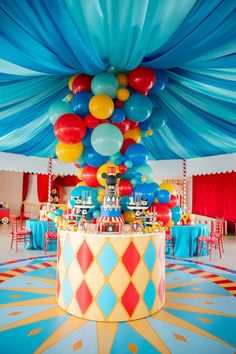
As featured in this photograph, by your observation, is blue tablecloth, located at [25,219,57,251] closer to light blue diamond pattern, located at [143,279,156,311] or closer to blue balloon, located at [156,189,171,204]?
blue balloon, located at [156,189,171,204]

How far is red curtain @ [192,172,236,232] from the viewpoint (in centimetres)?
997

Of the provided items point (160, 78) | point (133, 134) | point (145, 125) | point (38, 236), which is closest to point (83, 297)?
point (133, 134)

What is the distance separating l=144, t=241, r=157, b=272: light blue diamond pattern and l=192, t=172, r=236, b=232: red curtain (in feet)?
24.6

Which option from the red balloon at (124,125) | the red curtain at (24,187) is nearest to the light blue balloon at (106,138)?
the red balloon at (124,125)

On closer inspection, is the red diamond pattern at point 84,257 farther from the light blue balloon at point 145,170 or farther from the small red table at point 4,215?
the small red table at point 4,215

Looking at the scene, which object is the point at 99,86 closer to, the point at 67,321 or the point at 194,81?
the point at 194,81

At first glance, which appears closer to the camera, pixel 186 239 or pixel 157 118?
pixel 157 118

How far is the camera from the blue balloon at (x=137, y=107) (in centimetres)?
363

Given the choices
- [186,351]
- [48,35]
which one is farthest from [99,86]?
[186,351]

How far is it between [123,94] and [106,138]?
0.69 m

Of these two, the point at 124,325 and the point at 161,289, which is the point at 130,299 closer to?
the point at 124,325

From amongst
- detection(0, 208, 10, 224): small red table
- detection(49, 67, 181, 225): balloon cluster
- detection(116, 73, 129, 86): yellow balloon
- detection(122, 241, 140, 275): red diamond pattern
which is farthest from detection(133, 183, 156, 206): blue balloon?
detection(0, 208, 10, 224): small red table

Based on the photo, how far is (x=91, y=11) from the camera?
232 centimetres

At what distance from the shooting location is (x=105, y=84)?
346 centimetres
